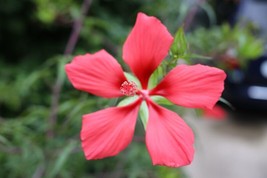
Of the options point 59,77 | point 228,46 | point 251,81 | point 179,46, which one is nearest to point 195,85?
point 179,46

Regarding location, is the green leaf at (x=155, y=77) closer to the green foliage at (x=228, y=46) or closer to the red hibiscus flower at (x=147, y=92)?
the red hibiscus flower at (x=147, y=92)

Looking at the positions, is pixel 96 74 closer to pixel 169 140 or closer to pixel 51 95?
pixel 169 140

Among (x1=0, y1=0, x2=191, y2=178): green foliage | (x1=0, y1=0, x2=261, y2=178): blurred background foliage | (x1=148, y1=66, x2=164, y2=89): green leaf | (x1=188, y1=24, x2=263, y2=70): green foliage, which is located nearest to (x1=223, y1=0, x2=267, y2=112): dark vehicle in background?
(x1=0, y1=0, x2=261, y2=178): blurred background foliage

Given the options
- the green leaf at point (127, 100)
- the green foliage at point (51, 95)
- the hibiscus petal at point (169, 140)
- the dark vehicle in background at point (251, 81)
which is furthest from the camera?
the dark vehicle in background at point (251, 81)

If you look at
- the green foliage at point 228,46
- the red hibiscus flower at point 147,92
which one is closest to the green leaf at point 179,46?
the red hibiscus flower at point 147,92

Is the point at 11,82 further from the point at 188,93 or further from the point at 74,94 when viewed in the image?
the point at 188,93

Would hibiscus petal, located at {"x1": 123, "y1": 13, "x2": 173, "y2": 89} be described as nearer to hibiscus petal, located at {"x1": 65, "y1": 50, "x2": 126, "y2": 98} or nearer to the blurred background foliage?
hibiscus petal, located at {"x1": 65, "y1": 50, "x2": 126, "y2": 98}

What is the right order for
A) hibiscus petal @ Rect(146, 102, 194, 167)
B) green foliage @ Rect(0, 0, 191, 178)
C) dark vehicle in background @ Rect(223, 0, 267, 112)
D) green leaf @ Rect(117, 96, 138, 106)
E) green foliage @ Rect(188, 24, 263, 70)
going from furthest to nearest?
1. dark vehicle in background @ Rect(223, 0, 267, 112)
2. green foliage @ Rect(188, 24, 263, 70)
3. green foliage @ Rect(0, 0, 191, 178)
4. green leaf @ Rect(117, 96, 138, 106)
5. hibiscus petal @ Rect(146, 102, 194, 167)
